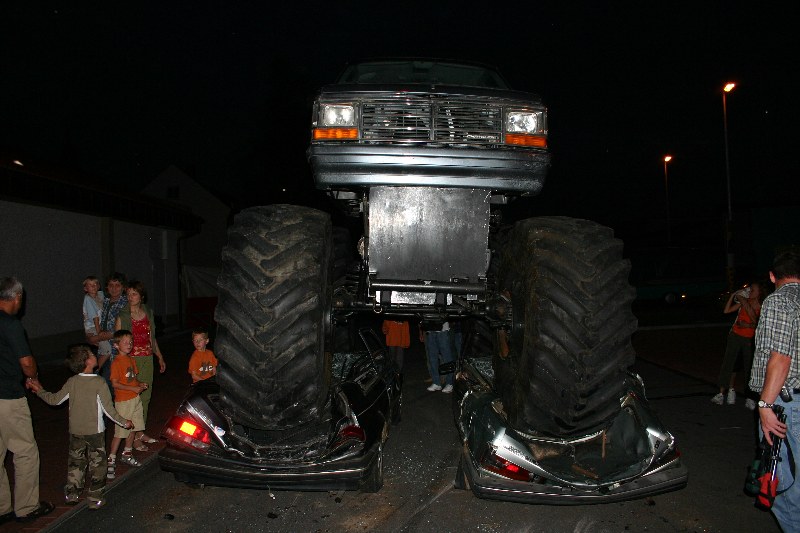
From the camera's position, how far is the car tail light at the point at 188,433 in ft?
13.5

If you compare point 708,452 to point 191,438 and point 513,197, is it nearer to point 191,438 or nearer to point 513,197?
point 513,197

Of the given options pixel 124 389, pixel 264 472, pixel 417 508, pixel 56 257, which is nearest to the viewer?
pixel 264 472

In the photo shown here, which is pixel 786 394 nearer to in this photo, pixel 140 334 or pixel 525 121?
pixel 525 121

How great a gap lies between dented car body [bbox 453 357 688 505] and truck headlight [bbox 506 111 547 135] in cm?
207

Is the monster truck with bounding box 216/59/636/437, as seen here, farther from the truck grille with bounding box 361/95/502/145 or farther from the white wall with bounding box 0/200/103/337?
the white wall with bounding box 0/200/103/337

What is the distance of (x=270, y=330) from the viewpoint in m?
3.71

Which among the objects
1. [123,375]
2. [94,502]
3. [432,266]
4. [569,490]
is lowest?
[94,502]

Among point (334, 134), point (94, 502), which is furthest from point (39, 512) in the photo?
point (334, 134)

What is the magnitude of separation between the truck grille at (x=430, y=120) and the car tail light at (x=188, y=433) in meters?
2.30

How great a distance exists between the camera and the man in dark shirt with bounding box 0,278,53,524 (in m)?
4.36

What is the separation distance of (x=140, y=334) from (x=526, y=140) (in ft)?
14.1

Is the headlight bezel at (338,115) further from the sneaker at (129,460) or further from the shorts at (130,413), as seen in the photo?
the sneaker at (129,460)

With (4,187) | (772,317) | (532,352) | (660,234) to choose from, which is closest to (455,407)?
(532,352)

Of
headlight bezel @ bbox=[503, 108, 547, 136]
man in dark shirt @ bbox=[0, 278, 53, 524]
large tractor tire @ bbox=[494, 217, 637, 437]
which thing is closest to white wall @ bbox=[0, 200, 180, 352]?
man in dark shirt @ bbox=[0, 278, 53, 524]
